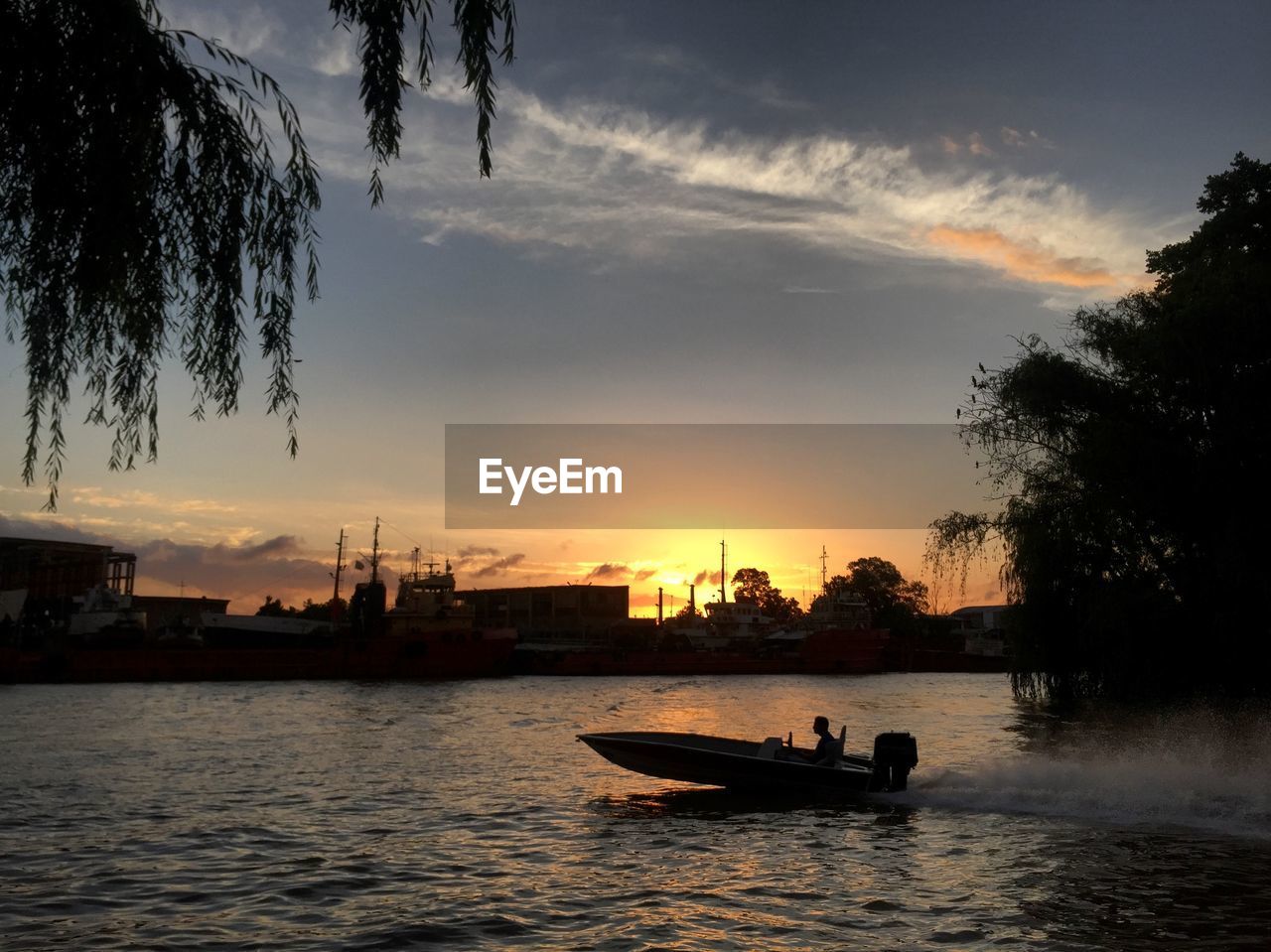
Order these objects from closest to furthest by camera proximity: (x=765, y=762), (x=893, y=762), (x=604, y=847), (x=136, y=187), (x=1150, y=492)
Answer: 1. (x=136, y=187)
2. (x=604, y=847)
3. (x=893, y=762)
4. (x=765, y=762)
5. (x=1150, y=492)

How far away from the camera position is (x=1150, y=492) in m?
25.9

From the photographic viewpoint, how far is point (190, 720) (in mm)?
38062

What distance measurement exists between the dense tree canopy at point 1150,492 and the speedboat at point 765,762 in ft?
32.7

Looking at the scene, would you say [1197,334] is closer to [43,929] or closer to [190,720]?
[43,929]

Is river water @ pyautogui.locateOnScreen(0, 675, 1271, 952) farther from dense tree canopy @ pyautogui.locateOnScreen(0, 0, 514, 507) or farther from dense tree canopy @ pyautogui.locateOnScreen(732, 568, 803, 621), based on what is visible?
dense tree canopy @ pyautogui.locateOnScreen(732, 568, 803, 621)

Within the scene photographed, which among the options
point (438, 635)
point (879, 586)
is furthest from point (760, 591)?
point (438, 635)

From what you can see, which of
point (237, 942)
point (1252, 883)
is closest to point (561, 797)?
point (237, 942)

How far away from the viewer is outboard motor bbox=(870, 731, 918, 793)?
65.2 feet

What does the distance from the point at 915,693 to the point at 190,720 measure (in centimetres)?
4425

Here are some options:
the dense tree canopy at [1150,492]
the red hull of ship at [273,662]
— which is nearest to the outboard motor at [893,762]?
the dense tree canopy at [1150,492]

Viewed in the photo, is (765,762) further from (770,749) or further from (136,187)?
(136,187)

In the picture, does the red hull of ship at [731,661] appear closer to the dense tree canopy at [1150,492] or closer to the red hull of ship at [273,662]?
the red hull of ship at [273,662]

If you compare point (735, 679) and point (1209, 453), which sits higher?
point (1209, 453)

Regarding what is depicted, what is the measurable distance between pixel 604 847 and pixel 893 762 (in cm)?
687
